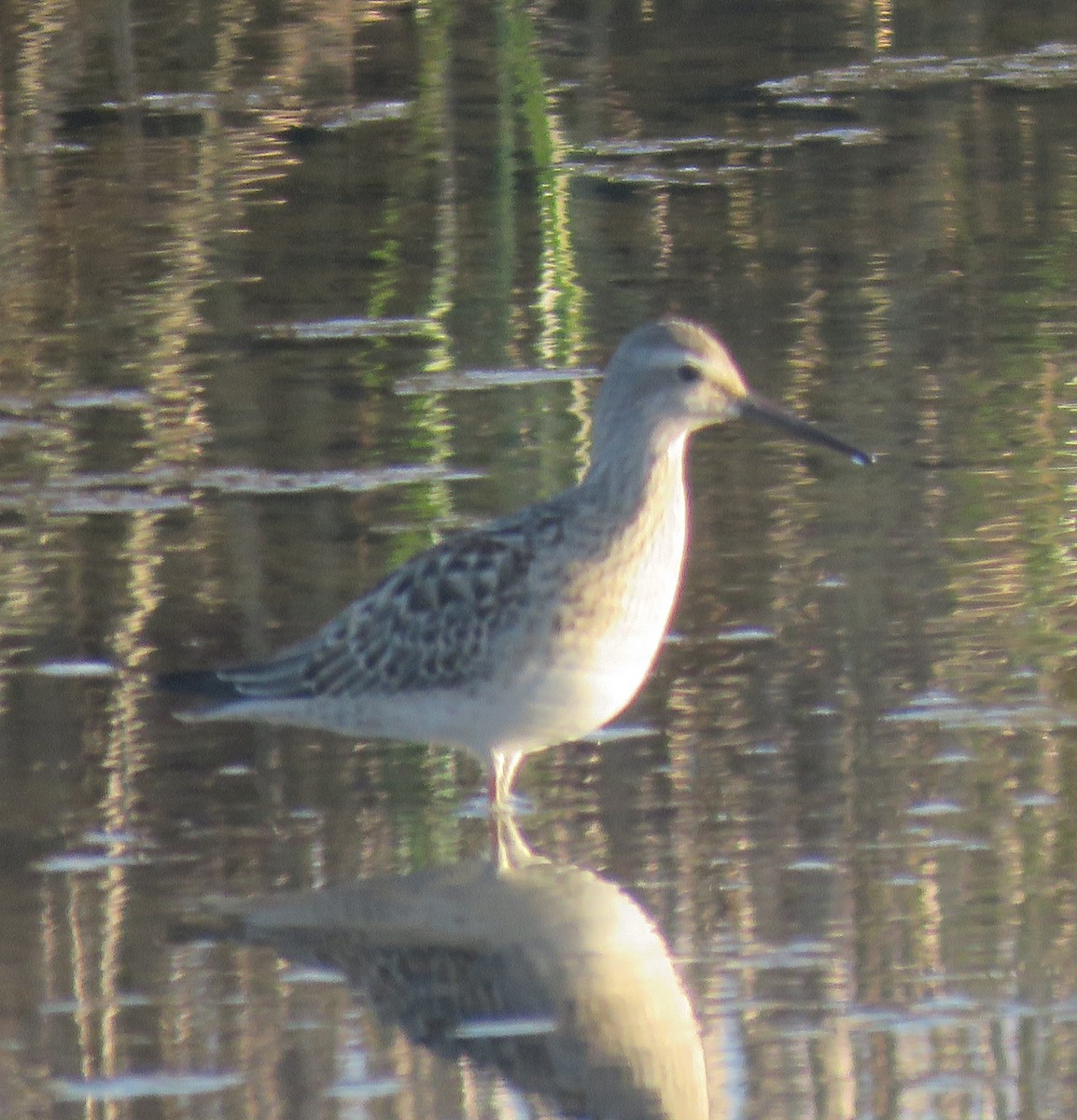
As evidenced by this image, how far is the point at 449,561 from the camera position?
258 inches

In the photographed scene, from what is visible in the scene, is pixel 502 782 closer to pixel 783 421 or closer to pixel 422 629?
pixel 422 629

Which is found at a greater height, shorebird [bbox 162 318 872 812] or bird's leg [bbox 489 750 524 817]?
shorebird [bbox 162 318 872 812]

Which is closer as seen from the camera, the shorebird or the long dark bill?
the shorebird

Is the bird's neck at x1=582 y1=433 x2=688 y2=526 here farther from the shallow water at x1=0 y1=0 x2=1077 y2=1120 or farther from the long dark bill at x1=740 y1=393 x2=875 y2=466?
the shallow water at x1=0 y1=0 x2=1077 y2=1120

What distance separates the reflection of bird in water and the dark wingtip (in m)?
0.81

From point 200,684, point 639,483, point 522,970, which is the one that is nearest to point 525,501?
point 639,483

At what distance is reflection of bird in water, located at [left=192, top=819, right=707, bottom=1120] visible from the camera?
5078 millimetres

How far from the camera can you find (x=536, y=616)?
6.30 m

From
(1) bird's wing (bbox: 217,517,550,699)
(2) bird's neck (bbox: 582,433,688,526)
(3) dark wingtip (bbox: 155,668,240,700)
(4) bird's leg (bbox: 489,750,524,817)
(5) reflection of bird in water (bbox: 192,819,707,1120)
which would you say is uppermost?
(2) bird's neck (bbox: 582,433,688,526)

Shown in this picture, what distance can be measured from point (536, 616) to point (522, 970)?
3.29 feet

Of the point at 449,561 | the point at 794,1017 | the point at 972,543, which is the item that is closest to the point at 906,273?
the point at 972,543

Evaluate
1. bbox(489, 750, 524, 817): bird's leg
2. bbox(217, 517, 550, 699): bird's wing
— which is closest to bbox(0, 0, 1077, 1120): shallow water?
bbox(489, 750, 524, 817): bird's leg

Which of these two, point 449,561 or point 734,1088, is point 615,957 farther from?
point 449,561

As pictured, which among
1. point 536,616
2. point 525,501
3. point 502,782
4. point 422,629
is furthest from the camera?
point 525,501
